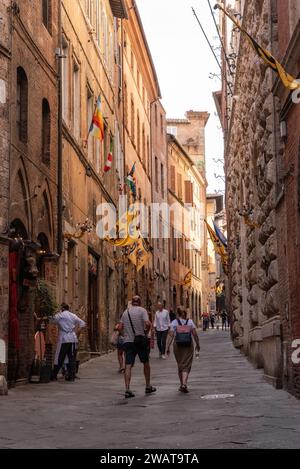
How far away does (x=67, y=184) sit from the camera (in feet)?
65.6

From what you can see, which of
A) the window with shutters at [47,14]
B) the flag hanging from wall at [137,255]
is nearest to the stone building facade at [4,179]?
the window with shutters at [47,14]

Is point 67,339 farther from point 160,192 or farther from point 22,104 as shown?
point 160,192

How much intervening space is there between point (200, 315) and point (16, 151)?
179ft

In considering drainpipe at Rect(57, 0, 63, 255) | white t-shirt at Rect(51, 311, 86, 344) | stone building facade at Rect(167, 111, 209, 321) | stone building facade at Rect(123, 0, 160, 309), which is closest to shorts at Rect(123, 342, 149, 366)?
white t-shirt at Rect(51, 311, 86, 344)

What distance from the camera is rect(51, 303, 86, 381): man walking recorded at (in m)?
16.1

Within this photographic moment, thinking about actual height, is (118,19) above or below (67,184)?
above

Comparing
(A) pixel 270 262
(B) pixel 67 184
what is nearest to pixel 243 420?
(A) pixel 270 262

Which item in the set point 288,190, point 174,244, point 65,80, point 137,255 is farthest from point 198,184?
point 288,190

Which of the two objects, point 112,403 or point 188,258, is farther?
point 188,258

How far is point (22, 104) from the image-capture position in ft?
51.8

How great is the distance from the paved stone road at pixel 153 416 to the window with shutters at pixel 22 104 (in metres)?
4.56

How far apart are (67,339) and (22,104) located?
4.38 meters

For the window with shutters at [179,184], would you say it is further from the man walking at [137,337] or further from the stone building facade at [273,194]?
the man walking at [137,337]
